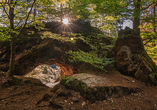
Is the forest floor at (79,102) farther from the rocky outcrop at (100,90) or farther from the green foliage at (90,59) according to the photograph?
the green foliage at (90,59)

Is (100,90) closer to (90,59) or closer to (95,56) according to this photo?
(90,59)

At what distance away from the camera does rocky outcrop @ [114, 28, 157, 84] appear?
472 centimetres

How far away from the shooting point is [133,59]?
561 cm

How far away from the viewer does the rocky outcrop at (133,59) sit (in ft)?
15.5

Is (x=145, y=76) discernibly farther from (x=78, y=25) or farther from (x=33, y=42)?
(x=33, y=42)

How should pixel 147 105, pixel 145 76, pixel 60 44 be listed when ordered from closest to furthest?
1. pixel 147 105
2. pixel 145 76
3. pixel 60 44

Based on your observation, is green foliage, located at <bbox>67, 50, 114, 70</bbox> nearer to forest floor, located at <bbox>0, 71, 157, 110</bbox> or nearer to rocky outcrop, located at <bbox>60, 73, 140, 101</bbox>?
rocky outcrop, located at <bbox>60, 73, 140, 101</bbox>

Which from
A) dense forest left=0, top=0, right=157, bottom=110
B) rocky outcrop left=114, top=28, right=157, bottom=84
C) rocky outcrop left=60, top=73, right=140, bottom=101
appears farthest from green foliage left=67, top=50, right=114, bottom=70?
rocky outcrop left=60, top=73, right=140, bottom=101

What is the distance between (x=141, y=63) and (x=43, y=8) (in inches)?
303

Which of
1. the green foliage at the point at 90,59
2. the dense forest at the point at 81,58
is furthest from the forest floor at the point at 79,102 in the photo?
the green foliage at the point at 90,59

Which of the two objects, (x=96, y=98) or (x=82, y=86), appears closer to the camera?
(x=96, y=98)

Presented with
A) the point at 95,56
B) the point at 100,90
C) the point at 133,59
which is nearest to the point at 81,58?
the point at 95,56

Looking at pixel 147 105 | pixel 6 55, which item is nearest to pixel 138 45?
pixel 147 105

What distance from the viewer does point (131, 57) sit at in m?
5.68
